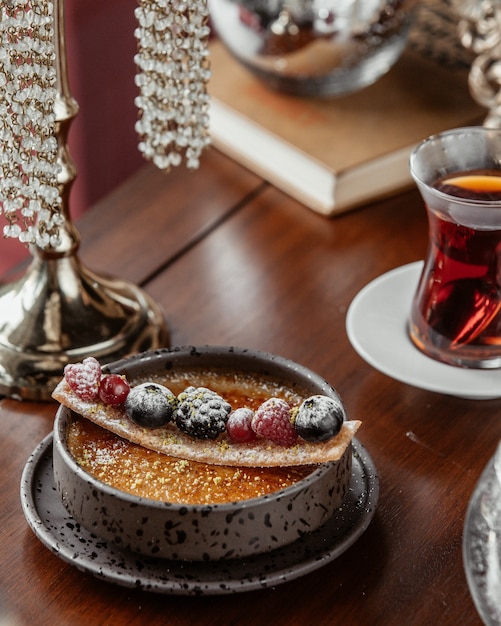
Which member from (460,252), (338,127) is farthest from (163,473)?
(338,127)

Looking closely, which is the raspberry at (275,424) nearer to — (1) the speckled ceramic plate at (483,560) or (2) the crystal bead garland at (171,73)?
(1) the speckled ceramic plate at (483,560)

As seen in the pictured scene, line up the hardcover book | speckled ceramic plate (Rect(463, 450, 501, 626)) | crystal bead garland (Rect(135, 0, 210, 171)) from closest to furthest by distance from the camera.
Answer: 1. speckled ceramic plate (Rect(463, 450, 501, 626))
2. crystal bead garland (Rect(135, 0, 210, 171))
3. the hardcover book

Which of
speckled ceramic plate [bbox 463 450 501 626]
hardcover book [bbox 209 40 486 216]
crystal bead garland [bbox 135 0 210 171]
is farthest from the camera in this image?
hardcover book [bbox 209 40 486 216]

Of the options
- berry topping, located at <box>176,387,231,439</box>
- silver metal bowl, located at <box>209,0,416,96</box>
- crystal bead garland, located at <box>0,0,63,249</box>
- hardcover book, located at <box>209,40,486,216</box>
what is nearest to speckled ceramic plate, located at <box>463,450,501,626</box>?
berry topping, located at <box>176,387,231,439</box>

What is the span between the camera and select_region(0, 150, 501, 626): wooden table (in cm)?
61

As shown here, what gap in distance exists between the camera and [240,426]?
24.7 inches

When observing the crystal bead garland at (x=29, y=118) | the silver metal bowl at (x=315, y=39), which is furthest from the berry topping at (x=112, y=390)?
the silver metal bowl at (x=315, y=39)

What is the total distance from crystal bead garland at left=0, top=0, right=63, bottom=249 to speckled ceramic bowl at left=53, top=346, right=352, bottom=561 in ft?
0.50

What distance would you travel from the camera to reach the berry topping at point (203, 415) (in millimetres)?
629

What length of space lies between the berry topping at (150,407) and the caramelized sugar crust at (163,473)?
2cm

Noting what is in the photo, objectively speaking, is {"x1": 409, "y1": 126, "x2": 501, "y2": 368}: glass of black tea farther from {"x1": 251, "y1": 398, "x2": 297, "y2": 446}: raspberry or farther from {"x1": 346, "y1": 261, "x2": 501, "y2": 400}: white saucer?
{"x1": 251, "y1": 398, "x2": 297, "y2": 446}: raspberry

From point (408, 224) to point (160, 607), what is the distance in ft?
1.75

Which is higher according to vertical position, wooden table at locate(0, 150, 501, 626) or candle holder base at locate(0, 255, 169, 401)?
candle holder base at locate(0, 255, 169, 401)

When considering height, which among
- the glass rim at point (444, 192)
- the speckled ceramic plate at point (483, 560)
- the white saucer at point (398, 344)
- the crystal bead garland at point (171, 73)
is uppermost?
the crystal bead garland at point (171, 73)
